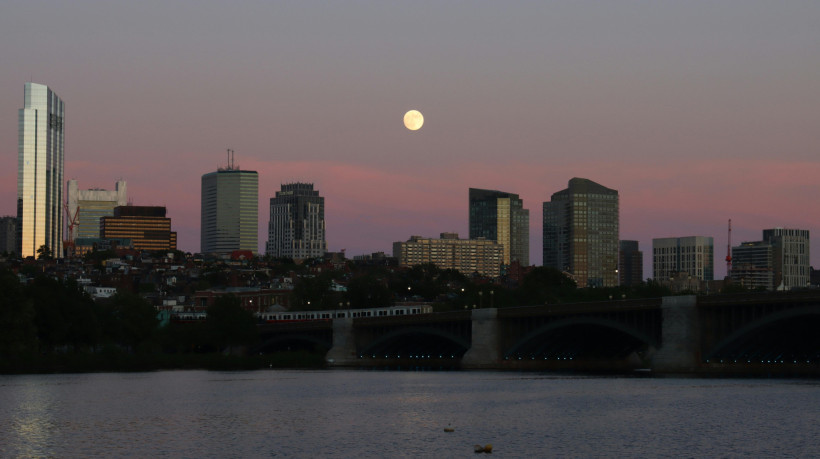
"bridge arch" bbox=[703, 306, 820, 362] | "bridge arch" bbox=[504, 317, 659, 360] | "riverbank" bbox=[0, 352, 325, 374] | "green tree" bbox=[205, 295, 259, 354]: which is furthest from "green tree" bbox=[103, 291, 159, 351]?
"bridge arch" bbox=[703, 306, 820, 362]

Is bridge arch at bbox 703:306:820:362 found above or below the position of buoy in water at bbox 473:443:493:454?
above

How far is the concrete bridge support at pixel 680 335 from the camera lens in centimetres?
11725

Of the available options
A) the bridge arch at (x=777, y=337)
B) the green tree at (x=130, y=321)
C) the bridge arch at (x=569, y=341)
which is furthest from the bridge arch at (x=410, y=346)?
the bridge arch at (x=777, y=337)

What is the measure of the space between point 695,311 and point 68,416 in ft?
214

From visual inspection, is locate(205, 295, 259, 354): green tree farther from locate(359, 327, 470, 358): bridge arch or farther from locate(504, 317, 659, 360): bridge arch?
locate(504, 317, 659, 360): bridge arch

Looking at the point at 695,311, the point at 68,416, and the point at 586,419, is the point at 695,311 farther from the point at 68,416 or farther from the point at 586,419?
the point at 68,416

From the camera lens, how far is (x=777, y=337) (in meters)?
120

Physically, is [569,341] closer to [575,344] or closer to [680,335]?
[575,344]

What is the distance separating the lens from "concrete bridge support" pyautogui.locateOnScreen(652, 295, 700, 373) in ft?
385

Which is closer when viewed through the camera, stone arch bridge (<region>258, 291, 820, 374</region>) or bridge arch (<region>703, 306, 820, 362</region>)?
bridge arch (<region>703, 306, 820, 362</region>)

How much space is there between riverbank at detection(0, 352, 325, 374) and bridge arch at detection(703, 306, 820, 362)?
7164 cm

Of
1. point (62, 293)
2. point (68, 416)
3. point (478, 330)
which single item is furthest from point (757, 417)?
point (62, 293)

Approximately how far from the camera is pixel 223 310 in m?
187

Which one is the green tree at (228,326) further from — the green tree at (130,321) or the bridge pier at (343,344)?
the bridge pier at (343,344)
